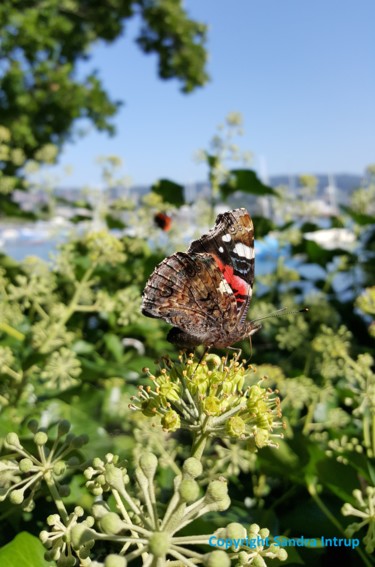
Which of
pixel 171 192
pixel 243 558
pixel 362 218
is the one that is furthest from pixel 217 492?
pixel 362 218

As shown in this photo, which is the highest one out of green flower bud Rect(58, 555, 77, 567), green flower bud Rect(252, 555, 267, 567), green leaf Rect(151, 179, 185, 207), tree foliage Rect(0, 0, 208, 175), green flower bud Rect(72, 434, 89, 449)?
tree foliage Rect(0, 0, 208, 175)

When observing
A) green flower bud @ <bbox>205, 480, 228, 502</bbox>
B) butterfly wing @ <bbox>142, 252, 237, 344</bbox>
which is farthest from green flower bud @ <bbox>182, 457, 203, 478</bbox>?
butterfly wing @ <bbox>142, 252, 237, 344</bbox>

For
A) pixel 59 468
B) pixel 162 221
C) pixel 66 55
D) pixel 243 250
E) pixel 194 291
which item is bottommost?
pixel 59 468

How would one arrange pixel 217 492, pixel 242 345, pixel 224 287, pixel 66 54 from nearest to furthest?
pixel 217 492 → pixel 224 287 → pixel 242 345 → pixel 66 54

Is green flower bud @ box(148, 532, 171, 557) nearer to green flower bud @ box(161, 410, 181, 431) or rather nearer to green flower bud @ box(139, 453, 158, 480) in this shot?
green flower bud @ box(139, 453, 158, 480)

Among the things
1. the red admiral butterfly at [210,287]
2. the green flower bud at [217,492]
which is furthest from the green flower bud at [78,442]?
the red admiral butterfly at [210,287]

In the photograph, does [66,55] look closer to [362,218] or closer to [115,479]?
[362,218]
